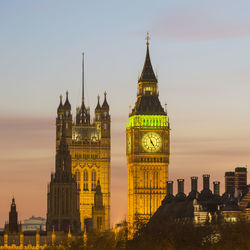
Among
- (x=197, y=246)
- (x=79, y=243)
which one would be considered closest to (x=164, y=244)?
(x=197, y=246)

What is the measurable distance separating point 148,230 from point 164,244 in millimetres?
22052

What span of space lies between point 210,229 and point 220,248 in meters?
18.5

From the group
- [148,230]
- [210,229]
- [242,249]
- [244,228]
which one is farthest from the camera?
[148,230]

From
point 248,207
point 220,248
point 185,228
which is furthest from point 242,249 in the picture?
point 248,207

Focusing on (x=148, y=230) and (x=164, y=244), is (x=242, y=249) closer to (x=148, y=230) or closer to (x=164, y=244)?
(x=164, y=244)

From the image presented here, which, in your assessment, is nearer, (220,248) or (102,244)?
(220,248)

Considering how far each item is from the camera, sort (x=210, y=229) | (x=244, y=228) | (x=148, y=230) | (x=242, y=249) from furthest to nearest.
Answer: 1. (x=148, y=230)
2. (x=210, y=229)
3. (x=244, y=228)
4. (x=242, y=249)

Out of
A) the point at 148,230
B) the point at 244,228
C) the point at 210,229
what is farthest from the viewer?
the point at 148,230

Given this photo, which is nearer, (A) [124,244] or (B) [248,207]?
(A) [124,244]

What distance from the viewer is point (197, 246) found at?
165 metres

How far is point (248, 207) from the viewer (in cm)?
19700

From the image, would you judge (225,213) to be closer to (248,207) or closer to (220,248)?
(248,207)

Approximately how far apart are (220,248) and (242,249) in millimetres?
6093

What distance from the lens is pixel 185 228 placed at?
177875 millimetres
